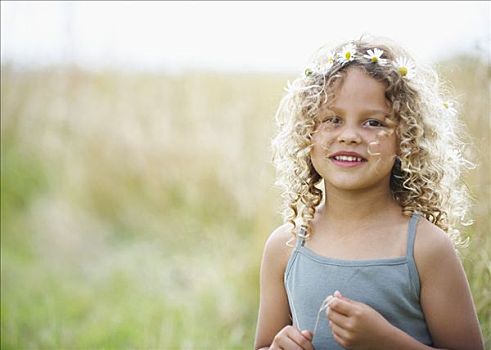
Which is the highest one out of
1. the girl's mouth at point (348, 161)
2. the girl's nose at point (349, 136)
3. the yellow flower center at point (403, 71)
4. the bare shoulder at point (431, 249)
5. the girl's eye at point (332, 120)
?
the yellow flower center at point (403, 71)

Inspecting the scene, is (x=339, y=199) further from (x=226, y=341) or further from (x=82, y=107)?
(x=82, y=107)

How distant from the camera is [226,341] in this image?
387 centimetres

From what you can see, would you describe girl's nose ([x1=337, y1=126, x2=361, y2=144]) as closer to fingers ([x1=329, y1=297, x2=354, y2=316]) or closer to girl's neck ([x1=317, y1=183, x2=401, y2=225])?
girl's neck ([x1=317, y1=183, x2=401, y2=225])

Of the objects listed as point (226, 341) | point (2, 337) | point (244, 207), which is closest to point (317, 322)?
point (226, 341)

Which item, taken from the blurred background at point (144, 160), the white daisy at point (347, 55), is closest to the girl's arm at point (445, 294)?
the white daisy at point (347, 55)

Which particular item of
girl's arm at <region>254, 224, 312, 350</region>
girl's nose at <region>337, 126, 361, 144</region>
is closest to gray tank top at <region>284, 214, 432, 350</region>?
girl's arm at <region>254, 224, 312, 350</region>

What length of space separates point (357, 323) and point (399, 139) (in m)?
0.52

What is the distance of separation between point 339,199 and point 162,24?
472 cm

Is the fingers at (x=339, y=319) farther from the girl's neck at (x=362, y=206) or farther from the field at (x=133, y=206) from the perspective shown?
the field at (x=133, y=206)

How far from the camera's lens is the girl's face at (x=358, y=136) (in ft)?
6.68

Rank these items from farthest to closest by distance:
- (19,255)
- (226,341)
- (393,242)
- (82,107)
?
(82,107)
(19,255)
(226,341)
(393,242)

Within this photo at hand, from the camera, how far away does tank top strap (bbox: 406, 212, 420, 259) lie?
196 centimetres

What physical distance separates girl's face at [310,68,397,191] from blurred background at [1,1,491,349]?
1.67m

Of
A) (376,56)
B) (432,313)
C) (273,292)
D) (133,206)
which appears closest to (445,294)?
(432,313)
